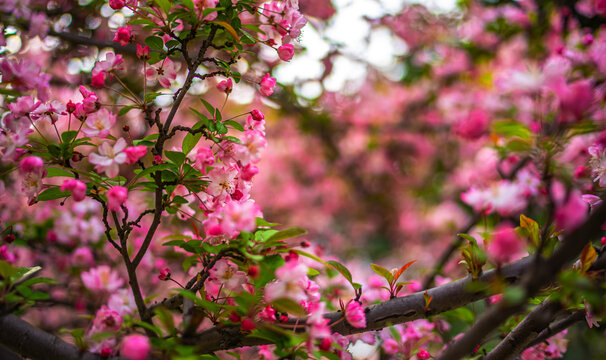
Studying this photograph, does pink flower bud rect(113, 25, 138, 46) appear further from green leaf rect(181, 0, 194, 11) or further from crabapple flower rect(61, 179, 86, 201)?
crabapple flower rect(61, 179, 86, 201)

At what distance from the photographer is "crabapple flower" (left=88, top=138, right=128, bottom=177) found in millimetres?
838

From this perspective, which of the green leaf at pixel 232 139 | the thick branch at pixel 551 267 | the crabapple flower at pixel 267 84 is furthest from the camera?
A: the crabapple flower at pixel 267 84

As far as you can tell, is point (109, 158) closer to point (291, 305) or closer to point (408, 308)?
point (291, 305)

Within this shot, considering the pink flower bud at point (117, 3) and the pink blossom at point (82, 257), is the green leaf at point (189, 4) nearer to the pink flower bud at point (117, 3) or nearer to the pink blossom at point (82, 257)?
the pink flower bud at point (117, 3)

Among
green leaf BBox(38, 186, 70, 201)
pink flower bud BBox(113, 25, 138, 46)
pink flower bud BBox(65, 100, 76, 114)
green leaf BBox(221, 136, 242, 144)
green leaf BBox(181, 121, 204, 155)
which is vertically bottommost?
green leaf BBox(38, 186, 70, 201)

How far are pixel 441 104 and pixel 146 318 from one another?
137 inches

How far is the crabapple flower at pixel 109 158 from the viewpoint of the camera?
33.0 inches

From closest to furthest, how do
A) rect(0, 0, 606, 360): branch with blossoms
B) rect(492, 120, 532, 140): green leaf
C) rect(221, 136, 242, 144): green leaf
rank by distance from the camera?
rect(0, 0, 606, 360): branch with blossoms → rect(221, 136, 242, 144): green leaf → rect(492, 120, 532, 140): green leaf

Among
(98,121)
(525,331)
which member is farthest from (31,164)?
(525,331)

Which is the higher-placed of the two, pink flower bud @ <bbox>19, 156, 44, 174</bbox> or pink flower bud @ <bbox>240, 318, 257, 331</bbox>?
pink flower bud @ <bbox>19, 156, 44, 174</bbox>

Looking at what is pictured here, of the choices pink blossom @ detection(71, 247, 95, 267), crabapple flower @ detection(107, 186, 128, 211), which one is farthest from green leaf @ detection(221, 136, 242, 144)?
pink blossom @ detection(71, 247, 95, 267)

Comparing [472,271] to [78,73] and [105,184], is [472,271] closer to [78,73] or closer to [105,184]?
[105,184]

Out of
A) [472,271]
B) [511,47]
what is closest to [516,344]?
[472,271]

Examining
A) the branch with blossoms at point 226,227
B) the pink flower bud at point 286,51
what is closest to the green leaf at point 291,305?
the branch with blossoms at point 226,227
